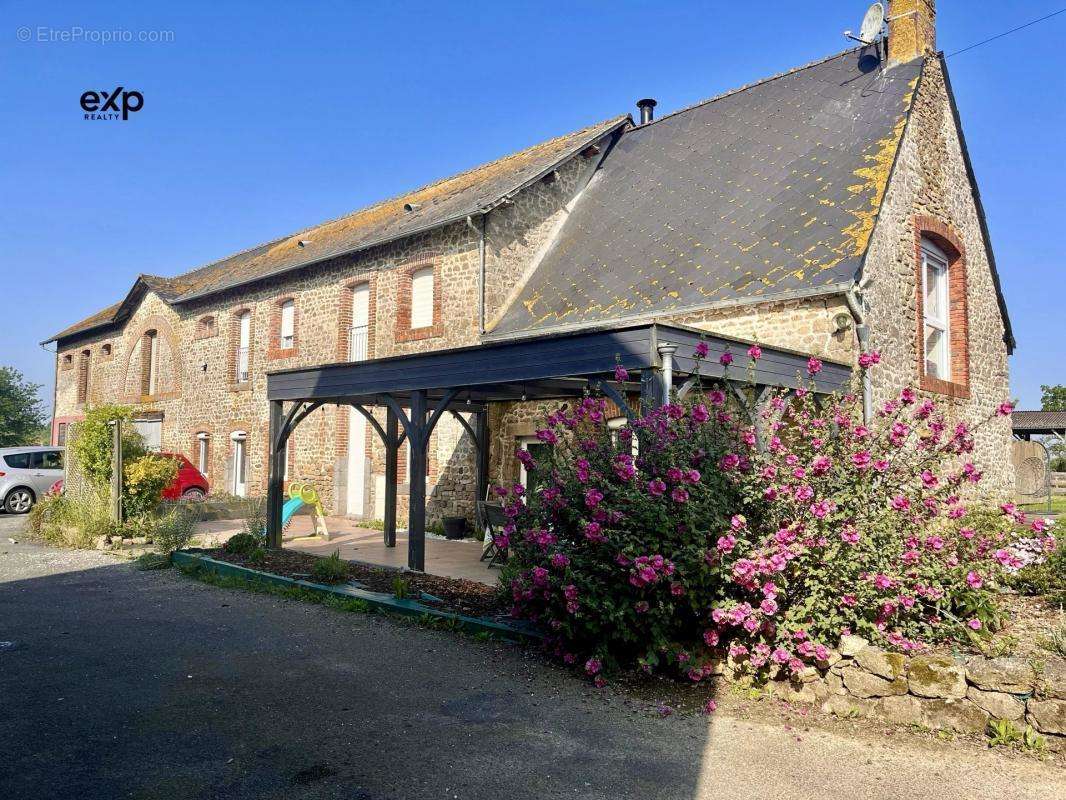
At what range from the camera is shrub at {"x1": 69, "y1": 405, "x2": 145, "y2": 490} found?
1195 centimetres

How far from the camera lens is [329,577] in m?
8.28

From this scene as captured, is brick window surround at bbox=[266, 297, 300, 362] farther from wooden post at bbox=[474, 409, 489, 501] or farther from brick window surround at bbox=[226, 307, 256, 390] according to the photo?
wooden post at bbox=[474, 409, 489, 501]

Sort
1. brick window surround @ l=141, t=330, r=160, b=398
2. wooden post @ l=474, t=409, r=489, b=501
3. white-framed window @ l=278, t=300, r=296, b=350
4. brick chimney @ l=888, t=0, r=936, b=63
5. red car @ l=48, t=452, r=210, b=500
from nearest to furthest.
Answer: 1. brick chimney @ l=888, t=0, r=936, b=63
2. wooden post @ l=474, t=409, r=489, b=501
3. red car @ l=48, t=452, r=210, b=500
4. white-framed window @ l=278, t=300, r=296, b=350
5. brick window surround @ l=141, t=330, r=160, b=398

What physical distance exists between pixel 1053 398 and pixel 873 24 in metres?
49.6

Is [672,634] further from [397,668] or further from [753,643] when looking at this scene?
[397,668]

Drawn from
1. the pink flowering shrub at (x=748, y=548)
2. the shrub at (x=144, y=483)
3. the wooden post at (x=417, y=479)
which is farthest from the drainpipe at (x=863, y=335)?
the shrub at (x=144, y=483)

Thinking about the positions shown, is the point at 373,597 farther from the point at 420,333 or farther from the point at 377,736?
the point at 420,333

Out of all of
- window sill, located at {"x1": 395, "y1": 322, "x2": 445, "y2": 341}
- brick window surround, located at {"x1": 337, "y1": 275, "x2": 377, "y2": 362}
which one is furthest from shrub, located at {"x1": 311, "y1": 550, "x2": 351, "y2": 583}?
brick window surround, located at {"x1": 337, "y1": 275, "x2": 377, "y2": 362}

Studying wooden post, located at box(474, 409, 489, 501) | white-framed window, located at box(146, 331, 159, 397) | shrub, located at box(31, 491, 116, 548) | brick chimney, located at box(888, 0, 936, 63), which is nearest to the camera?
brick chimney, located at box(888, 0, 936, 63)

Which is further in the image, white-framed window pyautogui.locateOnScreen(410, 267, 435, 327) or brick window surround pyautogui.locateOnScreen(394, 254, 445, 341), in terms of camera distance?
white-framed window pyautogui.locateOnScreen(410, 267, 435, 327)

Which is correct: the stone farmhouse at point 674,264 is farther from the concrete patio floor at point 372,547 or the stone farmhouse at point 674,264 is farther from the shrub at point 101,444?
the shrub at point 101,444

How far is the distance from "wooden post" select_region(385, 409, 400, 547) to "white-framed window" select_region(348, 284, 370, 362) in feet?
14.9

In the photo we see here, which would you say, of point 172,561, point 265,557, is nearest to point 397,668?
point 265,557

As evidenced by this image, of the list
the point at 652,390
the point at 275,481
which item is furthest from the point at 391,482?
the point at 652,390
